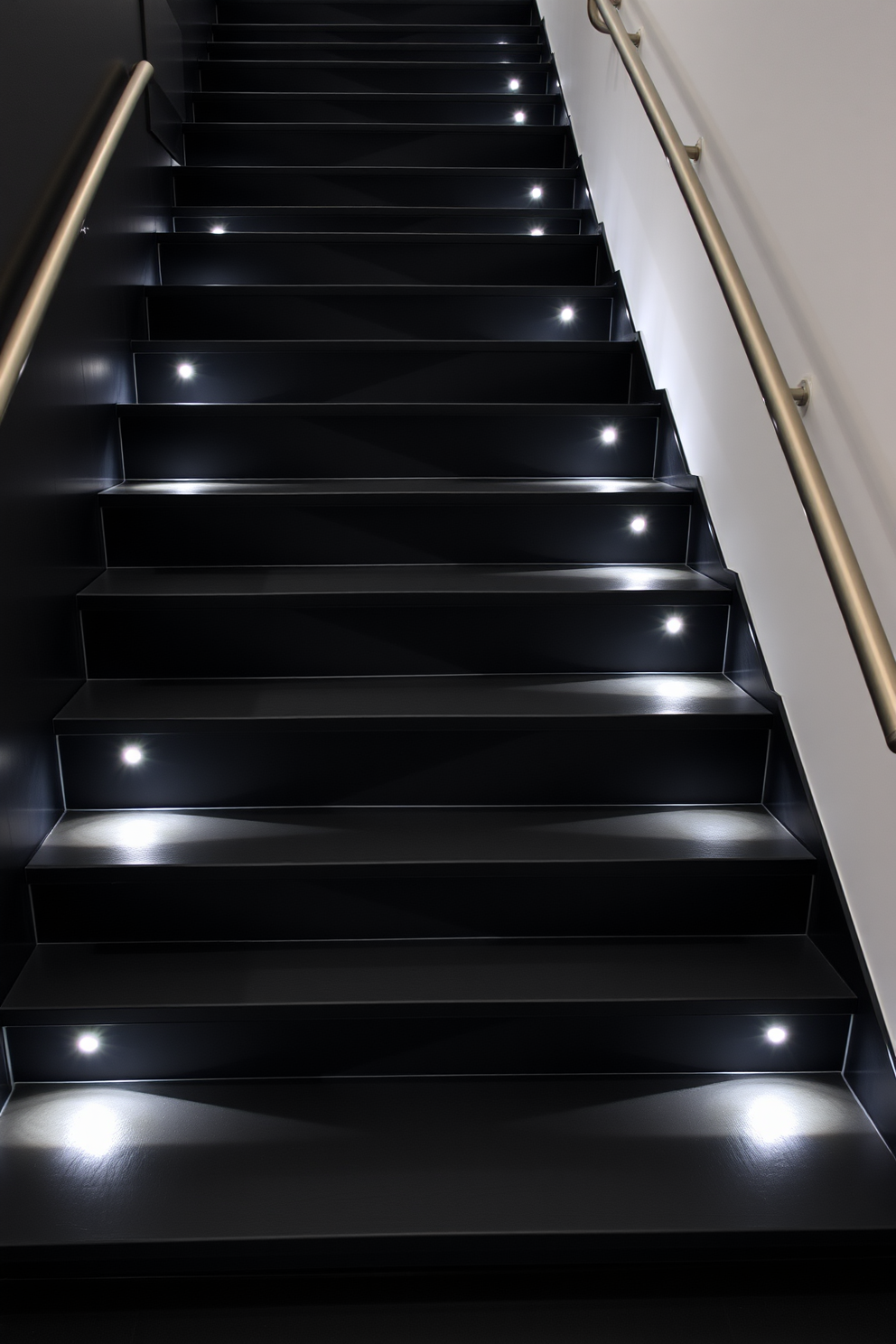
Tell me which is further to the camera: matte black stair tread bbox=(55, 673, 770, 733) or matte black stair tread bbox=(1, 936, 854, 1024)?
matte black stair tread bbox=(55, 673, 770, 733)

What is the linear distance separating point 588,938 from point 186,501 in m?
1.33

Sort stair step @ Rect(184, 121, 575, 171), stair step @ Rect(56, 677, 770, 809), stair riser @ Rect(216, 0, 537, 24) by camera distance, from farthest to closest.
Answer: stair riser @ Rect(216, 0, 537, 24) → stair step @ Rect(184, 121, 575, 171) → stair step @ Rect(56, 677, 770, 809)

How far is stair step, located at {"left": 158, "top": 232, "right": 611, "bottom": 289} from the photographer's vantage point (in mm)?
3107

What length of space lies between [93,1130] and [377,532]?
1407mm

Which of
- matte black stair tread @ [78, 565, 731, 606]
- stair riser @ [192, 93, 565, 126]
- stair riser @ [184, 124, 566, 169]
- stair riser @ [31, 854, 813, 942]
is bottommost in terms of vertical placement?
stair riser @ [31, 854, 813, 942]

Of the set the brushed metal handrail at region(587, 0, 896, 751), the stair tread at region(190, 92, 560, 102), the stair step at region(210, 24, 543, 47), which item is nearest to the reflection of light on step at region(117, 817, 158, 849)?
the brushed metal handrail at region(587, 0, 896, 751)

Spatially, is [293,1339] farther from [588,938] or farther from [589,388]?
[589,388]

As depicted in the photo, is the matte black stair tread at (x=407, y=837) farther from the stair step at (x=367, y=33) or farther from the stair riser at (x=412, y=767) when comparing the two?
the stair step at (x=367, y=33)

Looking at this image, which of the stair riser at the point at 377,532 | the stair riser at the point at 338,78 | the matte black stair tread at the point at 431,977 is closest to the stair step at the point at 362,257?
the stair riser at the point at 377,532

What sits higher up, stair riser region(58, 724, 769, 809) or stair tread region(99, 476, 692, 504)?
stair tread region(99, 476, 692, 504)

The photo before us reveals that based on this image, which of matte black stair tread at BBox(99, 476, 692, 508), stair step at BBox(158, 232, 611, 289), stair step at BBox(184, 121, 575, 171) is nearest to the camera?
matte black stair tread at BBox(99, 476, 692, 508)

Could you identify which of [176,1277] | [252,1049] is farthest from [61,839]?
[176,1277]

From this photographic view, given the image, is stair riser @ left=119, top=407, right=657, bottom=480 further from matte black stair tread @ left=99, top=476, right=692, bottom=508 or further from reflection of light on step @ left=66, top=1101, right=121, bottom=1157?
reflection of light on step @ left=66, top=1101, right=121, bottom=1157

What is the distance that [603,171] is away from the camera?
3.29 meters
